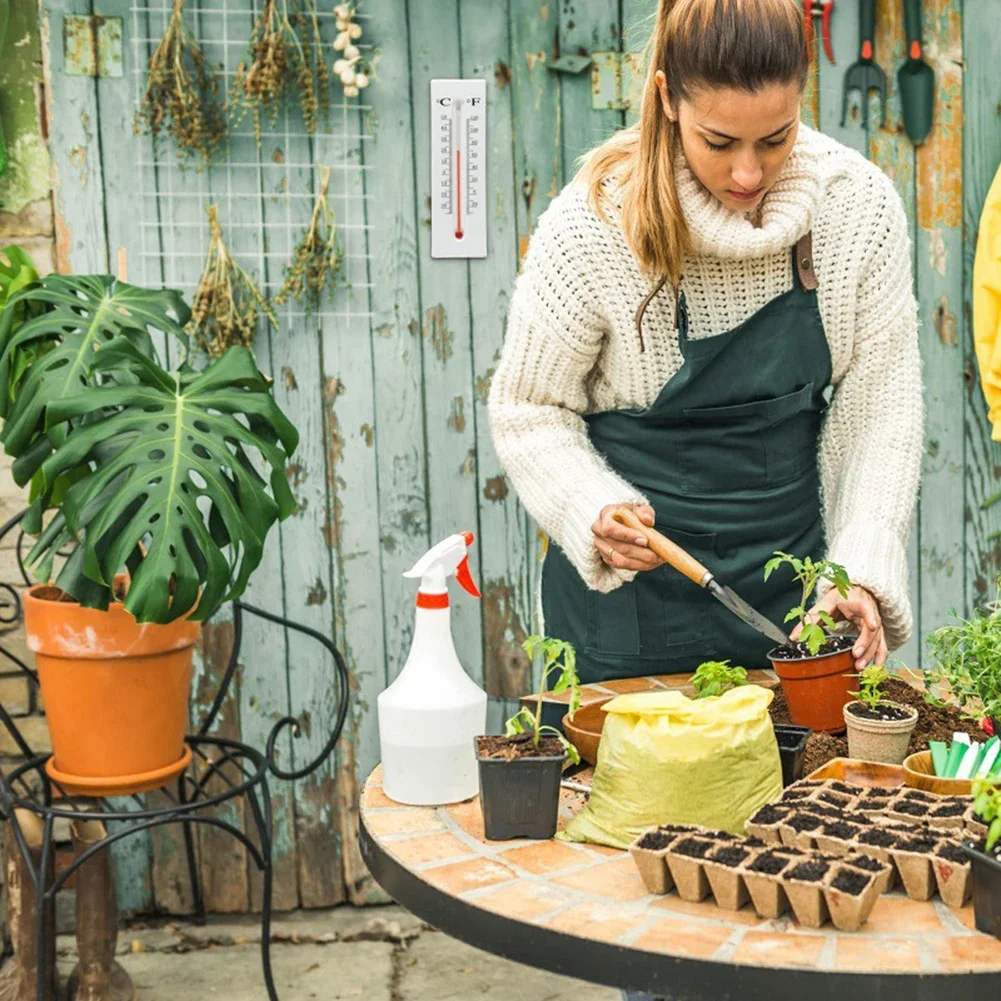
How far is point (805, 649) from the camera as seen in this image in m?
1.82

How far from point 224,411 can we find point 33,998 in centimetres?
135

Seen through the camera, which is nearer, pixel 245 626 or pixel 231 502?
pixel 231 502

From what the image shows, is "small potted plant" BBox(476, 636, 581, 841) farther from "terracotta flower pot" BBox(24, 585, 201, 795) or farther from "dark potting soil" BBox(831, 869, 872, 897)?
"terracotta flower pot" BBox(24, 585, 201, 795)

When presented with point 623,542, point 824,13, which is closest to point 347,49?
point 824,13

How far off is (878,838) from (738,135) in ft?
3.25

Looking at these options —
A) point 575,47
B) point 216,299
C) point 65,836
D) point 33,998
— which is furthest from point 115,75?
point 33,998

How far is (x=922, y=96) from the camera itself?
10.9 ft

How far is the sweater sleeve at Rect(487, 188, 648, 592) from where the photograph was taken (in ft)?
6.87

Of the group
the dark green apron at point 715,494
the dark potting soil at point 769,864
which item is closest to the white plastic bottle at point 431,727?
the dark potting soil at point 769,864

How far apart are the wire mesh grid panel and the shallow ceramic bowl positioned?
2096mm

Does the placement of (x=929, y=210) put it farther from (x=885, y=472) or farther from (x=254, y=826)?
(x=254, y=826)

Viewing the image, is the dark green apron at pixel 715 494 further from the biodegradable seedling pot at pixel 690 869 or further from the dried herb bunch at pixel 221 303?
the dried herb bunch at pixel 221 303

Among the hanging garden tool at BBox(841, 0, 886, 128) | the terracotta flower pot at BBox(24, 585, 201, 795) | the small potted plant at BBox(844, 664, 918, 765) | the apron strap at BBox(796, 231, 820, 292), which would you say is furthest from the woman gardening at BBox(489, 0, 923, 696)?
the hanging garden tool at BBox(841, 0, 886, 128)

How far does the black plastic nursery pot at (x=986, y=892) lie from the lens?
1231 millimetres
